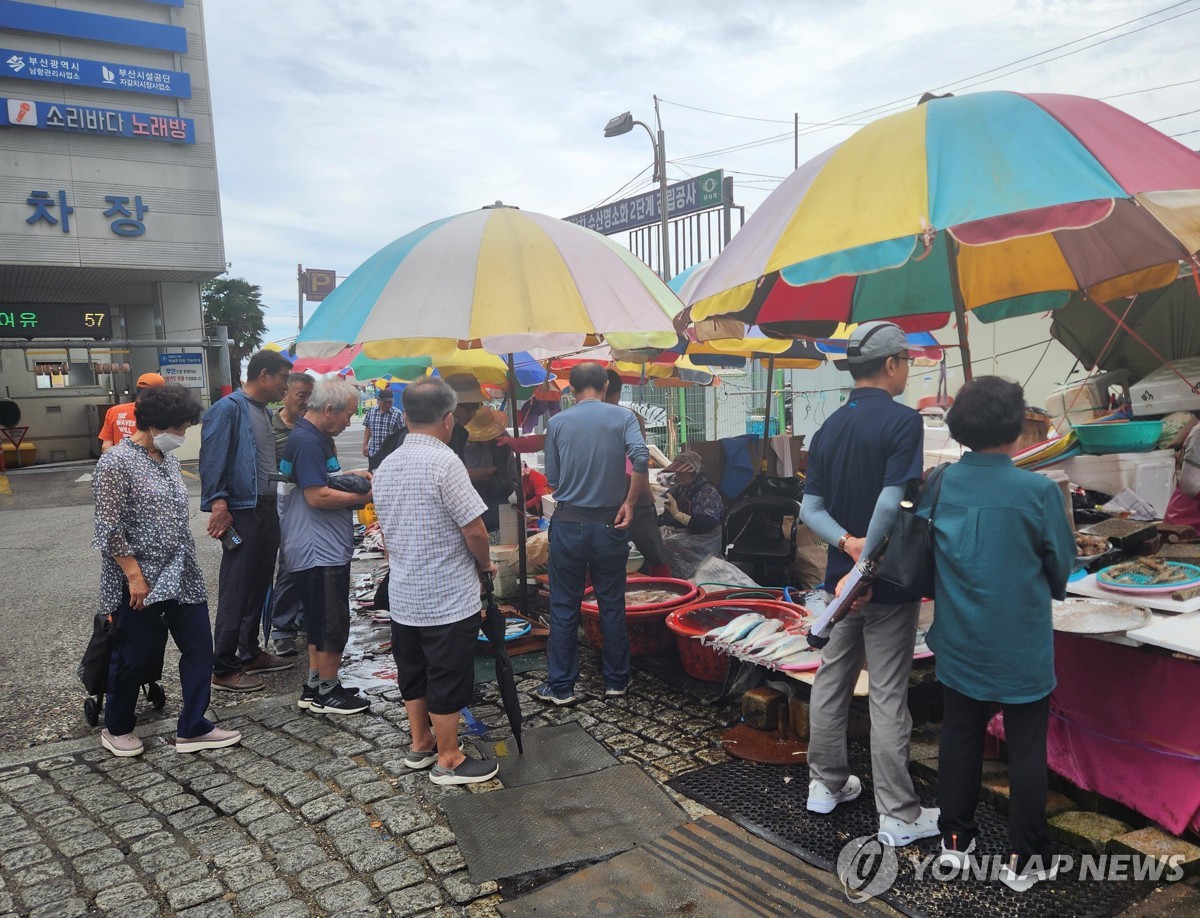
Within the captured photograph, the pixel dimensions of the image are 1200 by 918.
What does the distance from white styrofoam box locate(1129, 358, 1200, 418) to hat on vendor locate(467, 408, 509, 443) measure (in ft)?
16.8

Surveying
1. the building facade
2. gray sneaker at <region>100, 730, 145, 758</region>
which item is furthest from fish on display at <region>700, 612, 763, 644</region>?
the building facade

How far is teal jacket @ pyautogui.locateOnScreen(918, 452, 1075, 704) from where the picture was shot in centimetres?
262

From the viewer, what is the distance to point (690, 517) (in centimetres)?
681

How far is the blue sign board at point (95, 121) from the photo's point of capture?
18.6 meters

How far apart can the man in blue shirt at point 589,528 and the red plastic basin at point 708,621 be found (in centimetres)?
37

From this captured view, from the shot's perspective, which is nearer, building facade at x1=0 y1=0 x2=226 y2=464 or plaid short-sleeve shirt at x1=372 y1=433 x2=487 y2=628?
plaid short-sleeve shirt at x1=372 y1=433 x2=487 y2=628

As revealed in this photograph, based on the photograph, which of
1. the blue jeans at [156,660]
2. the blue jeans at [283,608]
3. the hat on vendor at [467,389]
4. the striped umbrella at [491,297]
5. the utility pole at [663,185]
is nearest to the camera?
the blue jeans at [156,660]

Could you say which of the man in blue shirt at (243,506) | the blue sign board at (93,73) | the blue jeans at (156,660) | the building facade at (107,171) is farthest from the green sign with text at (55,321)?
the blue jeans at (156,660)

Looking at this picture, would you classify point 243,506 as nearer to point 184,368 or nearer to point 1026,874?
point 1026,874

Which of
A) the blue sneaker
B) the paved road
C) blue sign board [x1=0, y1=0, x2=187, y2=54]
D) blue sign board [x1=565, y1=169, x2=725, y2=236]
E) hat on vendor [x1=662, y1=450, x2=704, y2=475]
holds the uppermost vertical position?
blue sign board [x1=0, y1=0, x2=187, y2=54]

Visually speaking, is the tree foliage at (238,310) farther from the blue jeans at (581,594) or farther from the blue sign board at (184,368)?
the blue jeans at (581,594)

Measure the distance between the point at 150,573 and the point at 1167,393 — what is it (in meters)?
6.12

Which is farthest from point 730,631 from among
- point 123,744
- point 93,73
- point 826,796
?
point 93,73

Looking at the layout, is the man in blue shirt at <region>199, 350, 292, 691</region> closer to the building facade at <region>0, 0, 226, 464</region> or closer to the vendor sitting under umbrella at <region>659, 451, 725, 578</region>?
the vendor sitting under umbrella at <region>659, 451, 725, 578</region>
